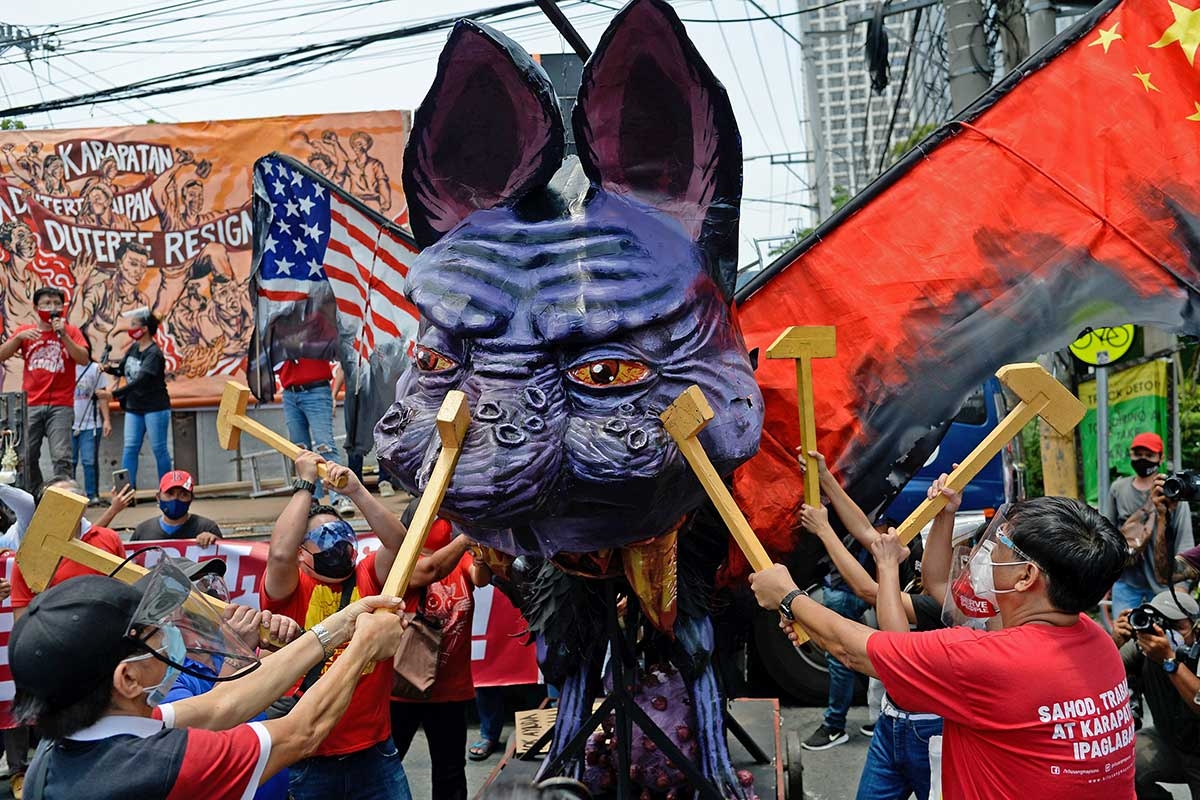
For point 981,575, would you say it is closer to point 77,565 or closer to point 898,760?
point 898,760

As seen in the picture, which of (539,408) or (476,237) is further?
(476,237)

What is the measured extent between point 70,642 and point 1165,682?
12.0 feet

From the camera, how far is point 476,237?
2914 millimetres

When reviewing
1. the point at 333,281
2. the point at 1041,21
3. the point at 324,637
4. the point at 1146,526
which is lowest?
the point at 1146,526

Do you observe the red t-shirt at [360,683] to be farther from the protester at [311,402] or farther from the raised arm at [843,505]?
→ the protester at [311,402]

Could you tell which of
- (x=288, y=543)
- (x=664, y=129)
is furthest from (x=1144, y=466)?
(x=288, y=543)

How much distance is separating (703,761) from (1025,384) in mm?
1427

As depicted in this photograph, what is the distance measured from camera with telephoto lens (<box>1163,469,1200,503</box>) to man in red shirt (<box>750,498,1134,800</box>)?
76.0 inches

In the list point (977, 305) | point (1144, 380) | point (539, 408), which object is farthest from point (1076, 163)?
point (1144, 380)

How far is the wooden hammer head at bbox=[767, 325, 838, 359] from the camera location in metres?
2.88

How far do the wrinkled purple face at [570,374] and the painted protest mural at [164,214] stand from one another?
8.80 meters

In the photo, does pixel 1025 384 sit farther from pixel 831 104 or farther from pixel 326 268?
pixel 831 104

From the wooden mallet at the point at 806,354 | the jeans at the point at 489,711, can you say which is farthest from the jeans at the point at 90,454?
the wooden mallet at the point at 806,354

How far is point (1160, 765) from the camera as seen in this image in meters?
4.12
